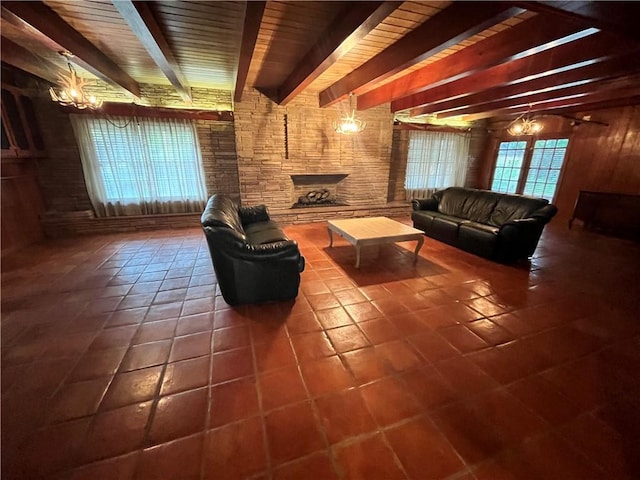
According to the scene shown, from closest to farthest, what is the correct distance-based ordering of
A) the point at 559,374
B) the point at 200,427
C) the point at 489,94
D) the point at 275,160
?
1. the point at 200,427
2. the point at 559,374
3. the point at 489,94
4. the point at 275,160

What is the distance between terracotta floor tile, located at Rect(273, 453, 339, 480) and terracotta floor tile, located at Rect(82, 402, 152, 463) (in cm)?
71

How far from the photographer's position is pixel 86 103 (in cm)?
290

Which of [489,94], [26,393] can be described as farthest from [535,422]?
[489,94]

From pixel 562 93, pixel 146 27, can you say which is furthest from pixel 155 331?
pixel 562 93

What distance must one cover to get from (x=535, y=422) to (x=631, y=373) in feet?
3.07

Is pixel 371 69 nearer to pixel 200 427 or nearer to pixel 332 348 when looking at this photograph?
pixel 332 348

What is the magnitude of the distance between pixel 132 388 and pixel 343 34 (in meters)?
2.86

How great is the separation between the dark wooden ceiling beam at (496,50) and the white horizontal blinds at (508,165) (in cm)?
441

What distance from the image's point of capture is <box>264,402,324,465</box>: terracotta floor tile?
1.24m

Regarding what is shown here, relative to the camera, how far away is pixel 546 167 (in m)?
5.70

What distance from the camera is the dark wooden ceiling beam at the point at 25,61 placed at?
2.60 m

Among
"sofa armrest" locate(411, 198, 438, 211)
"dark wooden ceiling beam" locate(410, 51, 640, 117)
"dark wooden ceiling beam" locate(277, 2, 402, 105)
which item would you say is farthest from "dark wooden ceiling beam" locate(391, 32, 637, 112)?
"dark wooden ceiling beam" locate(277, 2, 402, 105)

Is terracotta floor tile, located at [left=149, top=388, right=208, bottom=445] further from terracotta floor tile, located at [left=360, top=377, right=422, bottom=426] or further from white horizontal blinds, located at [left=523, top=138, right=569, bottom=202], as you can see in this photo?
white horizontal blinds, located at [left=523, top=138, right=569, bottom=202]

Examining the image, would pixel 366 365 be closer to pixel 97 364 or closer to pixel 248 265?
pixel 248 265
